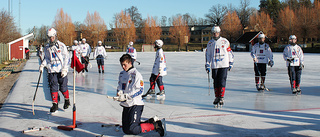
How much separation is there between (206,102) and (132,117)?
11.0ft

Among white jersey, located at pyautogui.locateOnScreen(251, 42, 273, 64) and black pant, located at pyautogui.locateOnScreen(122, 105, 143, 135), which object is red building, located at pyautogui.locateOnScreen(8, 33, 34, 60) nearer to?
white jersey, located at pyautogui.locateOnScreen(251, 42, 273, 64)

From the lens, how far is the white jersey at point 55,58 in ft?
21.9

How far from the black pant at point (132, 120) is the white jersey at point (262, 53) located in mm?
6193

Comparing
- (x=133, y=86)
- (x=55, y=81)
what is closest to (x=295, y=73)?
(x=133, y=86)

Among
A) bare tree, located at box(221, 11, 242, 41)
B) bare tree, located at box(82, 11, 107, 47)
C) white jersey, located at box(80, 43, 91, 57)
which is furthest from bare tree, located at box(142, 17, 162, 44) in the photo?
white jersey, located at box(80, 43, 91, 57)

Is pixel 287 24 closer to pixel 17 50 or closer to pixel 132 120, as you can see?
pixel 17 50

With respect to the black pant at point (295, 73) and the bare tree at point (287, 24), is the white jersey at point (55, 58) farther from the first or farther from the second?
the bare tree at point (287, 24)

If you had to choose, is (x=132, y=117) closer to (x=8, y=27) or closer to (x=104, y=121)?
(x=104, y=121)

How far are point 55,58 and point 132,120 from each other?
3.10 meters

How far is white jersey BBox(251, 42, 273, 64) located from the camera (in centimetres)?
962

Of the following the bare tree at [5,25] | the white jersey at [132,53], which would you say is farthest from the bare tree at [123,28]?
the white jersey at [132,53]

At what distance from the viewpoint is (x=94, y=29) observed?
84.2 metres


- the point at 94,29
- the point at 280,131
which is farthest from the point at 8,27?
the point at 94,29

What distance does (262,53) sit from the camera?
9.66 m
